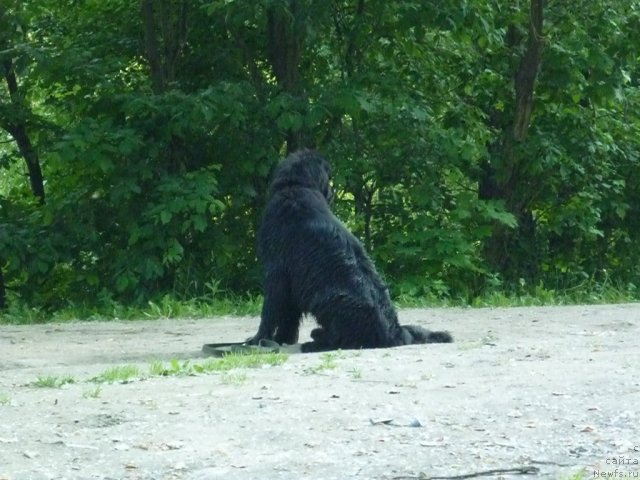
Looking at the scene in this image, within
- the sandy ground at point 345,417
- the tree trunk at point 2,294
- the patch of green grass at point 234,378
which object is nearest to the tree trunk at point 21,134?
the tree trunk at point 2,294

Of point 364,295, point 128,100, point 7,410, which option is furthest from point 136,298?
point 7,410

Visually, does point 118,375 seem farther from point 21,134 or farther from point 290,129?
point 21,134

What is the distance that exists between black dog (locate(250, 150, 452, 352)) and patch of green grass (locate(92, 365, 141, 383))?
1743 millimetres

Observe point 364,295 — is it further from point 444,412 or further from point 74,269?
point 74,269

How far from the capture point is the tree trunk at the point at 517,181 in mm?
16375

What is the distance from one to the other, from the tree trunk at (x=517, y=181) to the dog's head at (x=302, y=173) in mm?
7852

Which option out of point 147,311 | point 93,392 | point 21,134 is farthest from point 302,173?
point 21,134

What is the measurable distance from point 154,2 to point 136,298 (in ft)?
13.7

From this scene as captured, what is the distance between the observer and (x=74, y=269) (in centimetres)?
1442

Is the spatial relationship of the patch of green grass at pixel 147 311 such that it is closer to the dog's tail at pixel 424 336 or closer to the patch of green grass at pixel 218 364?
the dog's tail at pixel 424 336

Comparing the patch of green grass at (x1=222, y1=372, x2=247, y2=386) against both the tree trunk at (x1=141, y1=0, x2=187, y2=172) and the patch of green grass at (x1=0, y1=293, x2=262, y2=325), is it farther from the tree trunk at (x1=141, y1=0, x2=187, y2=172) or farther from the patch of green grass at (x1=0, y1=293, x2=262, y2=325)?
the tree trunk at (x1=141, y1=0, x2=187, y2=172)

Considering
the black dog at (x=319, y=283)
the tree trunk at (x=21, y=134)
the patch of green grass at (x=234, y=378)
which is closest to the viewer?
the patch of green grass at (x=234, y=378)

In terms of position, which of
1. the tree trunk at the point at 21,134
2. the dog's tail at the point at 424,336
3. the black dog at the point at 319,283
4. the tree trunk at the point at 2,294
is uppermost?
the tree trunk at the point at 21,134

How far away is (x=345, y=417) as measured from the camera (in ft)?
18.3
